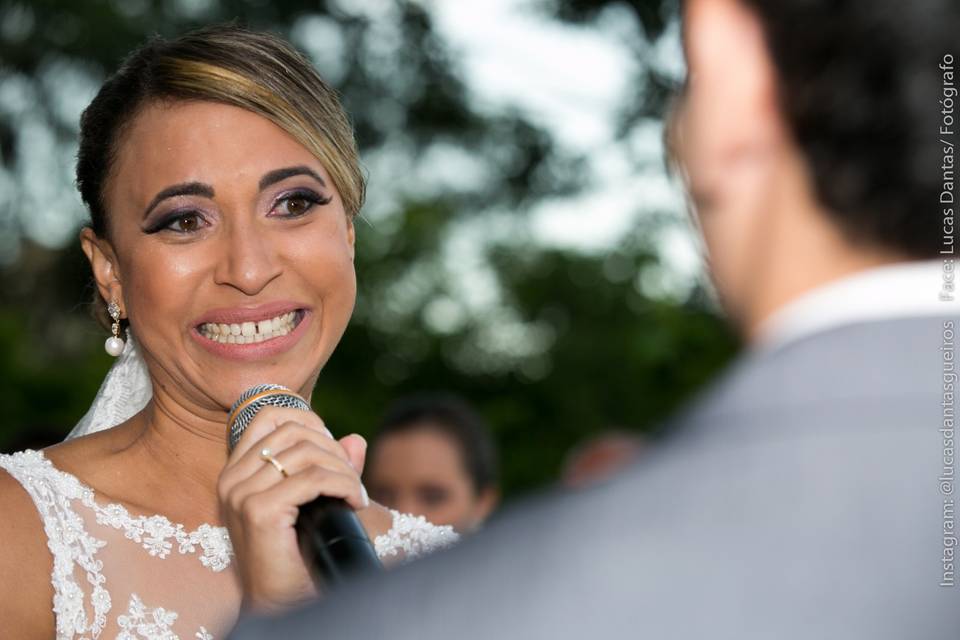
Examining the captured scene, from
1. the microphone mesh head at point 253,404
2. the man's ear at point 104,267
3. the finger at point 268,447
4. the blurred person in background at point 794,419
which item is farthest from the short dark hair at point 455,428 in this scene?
the blurred person in background at point 794,419

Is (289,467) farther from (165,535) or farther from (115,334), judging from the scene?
(115,334)

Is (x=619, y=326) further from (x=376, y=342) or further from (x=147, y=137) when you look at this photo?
(x=147, y=137)

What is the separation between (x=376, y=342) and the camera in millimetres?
12828

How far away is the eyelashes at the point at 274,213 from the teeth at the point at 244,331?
0.25m

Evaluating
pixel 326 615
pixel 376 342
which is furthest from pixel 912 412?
pixel 376 342

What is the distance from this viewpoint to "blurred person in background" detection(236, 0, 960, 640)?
46.1 inches

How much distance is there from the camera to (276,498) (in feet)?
6.89

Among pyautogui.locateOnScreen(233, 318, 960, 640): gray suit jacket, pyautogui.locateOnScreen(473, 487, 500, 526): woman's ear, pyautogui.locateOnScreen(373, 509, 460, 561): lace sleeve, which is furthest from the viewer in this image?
pyautogui.locateOnScreen(473, 487, 500, 526): woman's ear

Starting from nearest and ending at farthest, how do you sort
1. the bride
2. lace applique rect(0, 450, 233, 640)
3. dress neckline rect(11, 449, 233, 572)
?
lace applique rect(0, 450, 233, 640) < the bride < dress neckline rect(11, 449, 233, 572)

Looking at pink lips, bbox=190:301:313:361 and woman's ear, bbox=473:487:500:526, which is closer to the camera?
pink lips, bbox=190:301:313:361

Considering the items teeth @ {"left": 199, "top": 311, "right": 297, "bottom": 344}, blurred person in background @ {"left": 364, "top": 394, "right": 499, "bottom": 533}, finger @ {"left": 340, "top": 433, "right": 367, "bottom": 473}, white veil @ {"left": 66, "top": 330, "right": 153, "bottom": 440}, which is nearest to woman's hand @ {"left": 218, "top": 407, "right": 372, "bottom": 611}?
finger @ {"left": 340, "top": 433, "right": 367, "bottom": 473}

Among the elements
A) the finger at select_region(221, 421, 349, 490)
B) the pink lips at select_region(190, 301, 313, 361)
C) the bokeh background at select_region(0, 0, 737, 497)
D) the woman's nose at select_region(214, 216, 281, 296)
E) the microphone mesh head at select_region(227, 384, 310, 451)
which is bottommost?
the finger at select_region(221, 421, 349, 490)

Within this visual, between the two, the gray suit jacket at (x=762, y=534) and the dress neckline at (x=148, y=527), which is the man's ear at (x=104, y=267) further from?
the gray suit jacket at (x=762, y=534)

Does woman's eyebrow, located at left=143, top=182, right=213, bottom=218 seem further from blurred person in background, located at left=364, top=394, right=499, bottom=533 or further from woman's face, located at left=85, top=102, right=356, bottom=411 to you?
blurred person in background, located at left=364, top=394, right=499, bottom=533
